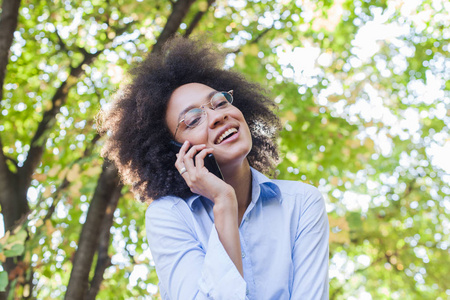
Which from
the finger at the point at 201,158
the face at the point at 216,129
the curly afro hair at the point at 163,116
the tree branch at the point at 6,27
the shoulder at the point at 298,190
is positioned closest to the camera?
the finger at the point at 201,158

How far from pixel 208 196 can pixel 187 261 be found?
1.08 feet

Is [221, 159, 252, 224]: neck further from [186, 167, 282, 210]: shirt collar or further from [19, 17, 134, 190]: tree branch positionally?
[19, 17, 134, 190]: tree branch

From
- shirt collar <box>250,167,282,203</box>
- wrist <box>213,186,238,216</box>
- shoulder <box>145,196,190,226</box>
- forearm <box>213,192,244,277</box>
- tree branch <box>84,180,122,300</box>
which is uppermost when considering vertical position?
wrist <box>213,186,238,216</box>

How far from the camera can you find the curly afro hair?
2838 mm

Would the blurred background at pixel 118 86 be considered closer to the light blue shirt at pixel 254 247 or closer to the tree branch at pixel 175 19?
the tree branch at pixel 175 19

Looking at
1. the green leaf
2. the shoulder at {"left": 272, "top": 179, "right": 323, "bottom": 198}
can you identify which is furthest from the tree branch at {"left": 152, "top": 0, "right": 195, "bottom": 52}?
the shoulder at {"left": 272, "top": 179, "right": 323, "bottom": 198}

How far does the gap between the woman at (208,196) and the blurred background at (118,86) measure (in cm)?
167

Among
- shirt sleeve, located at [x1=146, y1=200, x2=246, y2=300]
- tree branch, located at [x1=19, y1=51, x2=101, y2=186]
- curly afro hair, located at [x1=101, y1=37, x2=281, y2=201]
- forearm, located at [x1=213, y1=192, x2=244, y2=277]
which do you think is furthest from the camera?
tree branch, located at [x1=19, y1=51, x2=101, y2=186]

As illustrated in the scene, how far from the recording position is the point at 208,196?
7.55ft

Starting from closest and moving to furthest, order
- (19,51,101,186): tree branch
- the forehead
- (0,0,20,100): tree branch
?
1. the forehead
2. (0,0,20,100): tree branch
3. (19,51,101,186): tree branch

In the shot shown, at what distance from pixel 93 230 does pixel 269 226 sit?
263 cm

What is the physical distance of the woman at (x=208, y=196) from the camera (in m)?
2.13

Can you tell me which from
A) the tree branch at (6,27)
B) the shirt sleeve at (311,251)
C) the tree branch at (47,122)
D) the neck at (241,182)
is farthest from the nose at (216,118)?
the tree branch at (47,122)

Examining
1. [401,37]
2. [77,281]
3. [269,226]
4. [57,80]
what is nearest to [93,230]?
[77,281]
